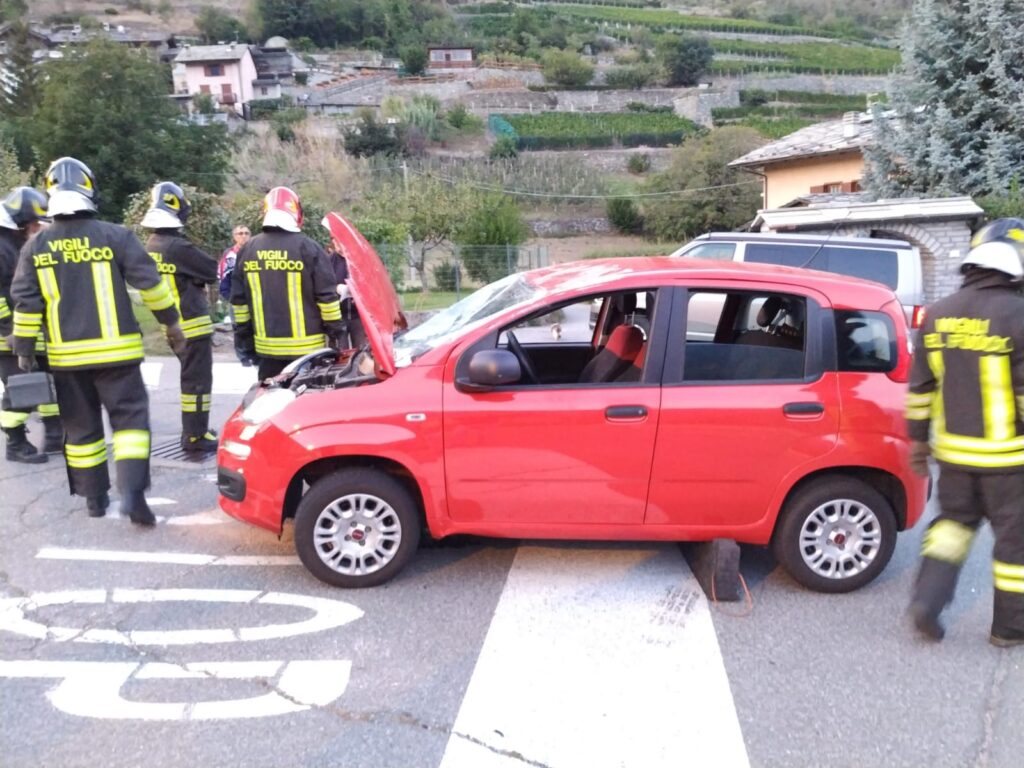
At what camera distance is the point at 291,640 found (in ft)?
12.9

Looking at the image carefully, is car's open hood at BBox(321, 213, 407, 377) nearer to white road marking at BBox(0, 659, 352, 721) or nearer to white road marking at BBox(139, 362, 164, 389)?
white road marking at BBox(0, 659, 352, 721)

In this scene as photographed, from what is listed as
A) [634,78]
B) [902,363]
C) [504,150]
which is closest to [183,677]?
[902,363]

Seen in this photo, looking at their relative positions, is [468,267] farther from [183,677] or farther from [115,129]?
[183,677]

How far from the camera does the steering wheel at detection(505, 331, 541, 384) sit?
4.70 meters

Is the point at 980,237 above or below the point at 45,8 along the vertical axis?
below

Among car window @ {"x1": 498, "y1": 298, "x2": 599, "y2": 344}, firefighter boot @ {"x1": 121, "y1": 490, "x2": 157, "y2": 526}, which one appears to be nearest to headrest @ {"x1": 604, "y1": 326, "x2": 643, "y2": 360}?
car window @ {"x1": 498, "y1": 298, "x2": 599, "y2": 344}

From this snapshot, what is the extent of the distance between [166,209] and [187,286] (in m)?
0.61

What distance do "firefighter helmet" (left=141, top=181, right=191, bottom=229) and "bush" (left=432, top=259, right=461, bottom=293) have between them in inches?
662

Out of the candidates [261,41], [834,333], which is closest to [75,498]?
[834,333]

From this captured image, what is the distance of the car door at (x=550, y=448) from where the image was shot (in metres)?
4.25

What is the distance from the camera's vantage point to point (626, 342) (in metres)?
4.72

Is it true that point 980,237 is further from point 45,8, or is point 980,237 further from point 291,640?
point 45,8

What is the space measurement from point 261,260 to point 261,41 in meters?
109

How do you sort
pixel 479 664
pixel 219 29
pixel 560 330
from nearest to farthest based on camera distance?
pixel 479 664, pixel 560 330, pixel 219 29
